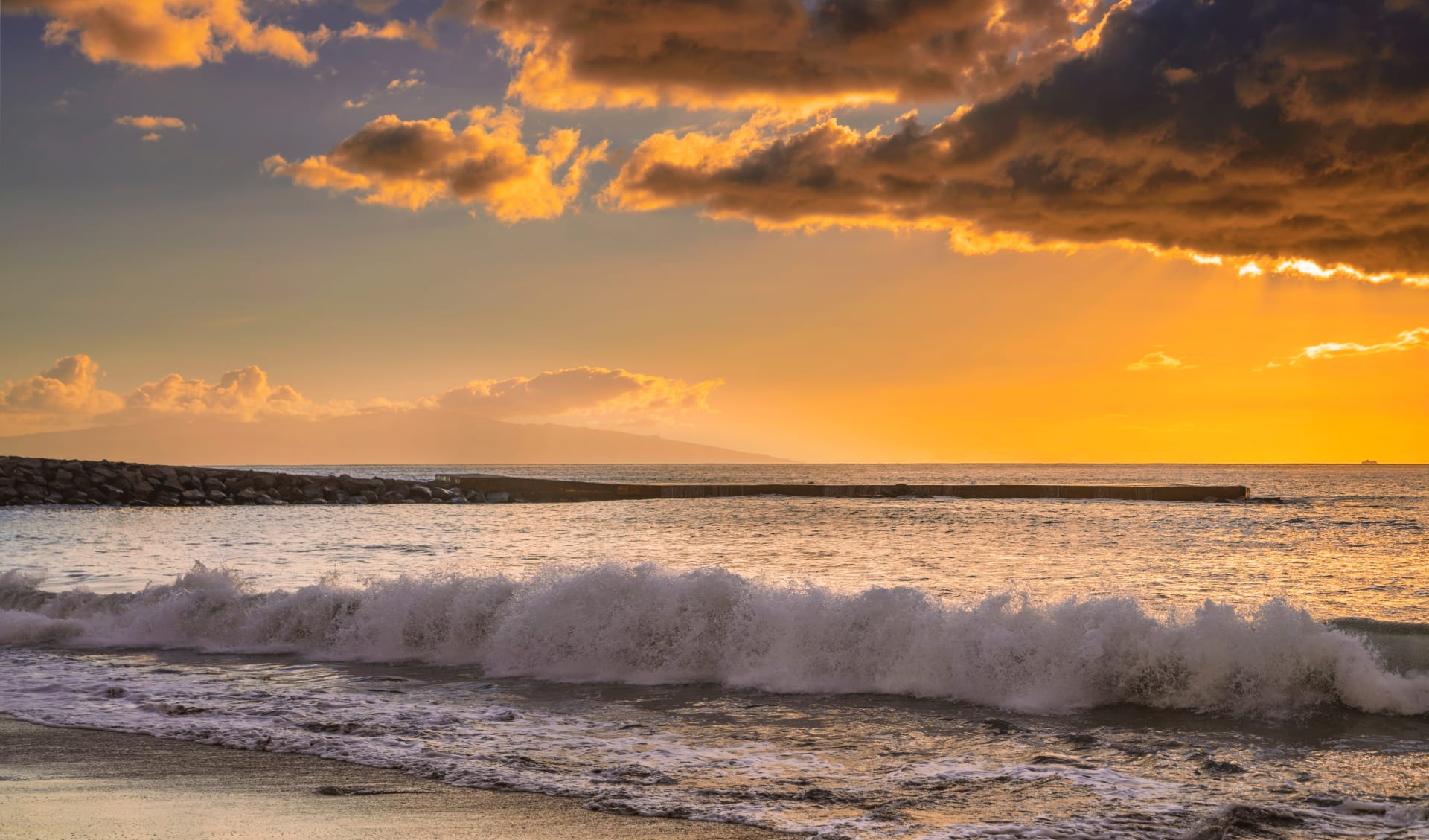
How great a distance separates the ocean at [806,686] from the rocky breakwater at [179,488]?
27707 mm

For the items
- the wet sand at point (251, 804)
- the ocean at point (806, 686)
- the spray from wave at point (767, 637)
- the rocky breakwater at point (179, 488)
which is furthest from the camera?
the rocky breakwater at point (179, 488)

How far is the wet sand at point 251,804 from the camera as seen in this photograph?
542 cm

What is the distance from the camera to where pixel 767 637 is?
10484 millimetres

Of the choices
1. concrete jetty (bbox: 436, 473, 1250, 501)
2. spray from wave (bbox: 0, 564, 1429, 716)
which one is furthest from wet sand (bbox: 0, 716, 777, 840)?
concrete jetty (bbox: 436, 473, 1250, 501)

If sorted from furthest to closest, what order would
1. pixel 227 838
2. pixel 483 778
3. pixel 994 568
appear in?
pixel 994 568, pixel 483 778, pixel 227 838

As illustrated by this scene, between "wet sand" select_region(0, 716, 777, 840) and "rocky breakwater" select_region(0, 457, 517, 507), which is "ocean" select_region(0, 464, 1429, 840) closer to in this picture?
"wet sand" select_region(0, 716, 777, 840)

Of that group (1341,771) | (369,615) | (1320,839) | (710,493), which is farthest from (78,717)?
(710,493)

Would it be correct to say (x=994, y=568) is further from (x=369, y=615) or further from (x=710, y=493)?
(x=710, y=493)

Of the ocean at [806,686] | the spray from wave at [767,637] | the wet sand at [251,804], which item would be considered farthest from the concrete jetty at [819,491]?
the wet sand at [251,804]

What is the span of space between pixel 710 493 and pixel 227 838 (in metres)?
56.9

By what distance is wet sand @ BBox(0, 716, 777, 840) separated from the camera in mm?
5418

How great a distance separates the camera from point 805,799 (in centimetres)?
602

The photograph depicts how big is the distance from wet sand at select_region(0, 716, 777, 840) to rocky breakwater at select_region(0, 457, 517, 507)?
40.0 m

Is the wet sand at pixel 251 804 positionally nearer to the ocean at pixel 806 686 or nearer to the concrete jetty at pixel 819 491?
the ocean at pixel 806 686
